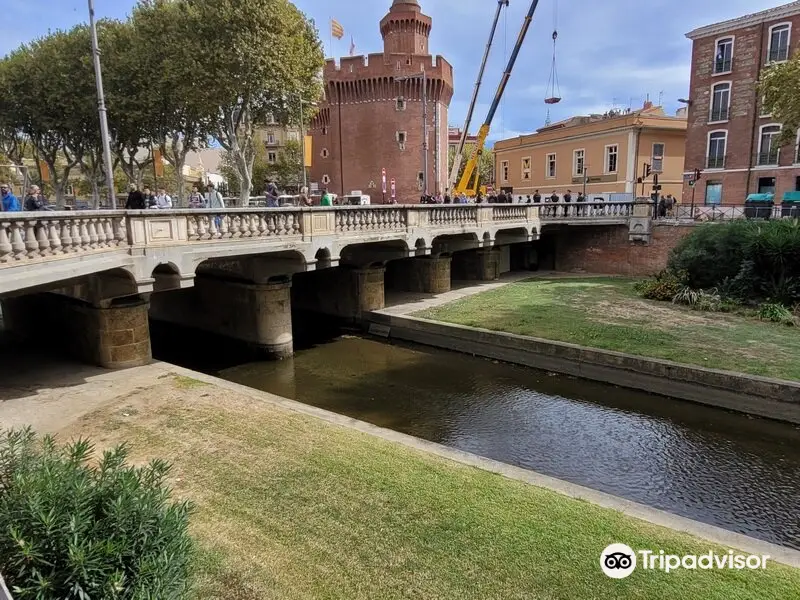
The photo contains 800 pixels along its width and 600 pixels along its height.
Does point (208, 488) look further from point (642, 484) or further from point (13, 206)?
point (13, 206)

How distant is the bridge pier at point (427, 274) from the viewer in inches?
944

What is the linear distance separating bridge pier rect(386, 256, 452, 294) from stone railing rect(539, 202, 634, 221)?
7.72 m

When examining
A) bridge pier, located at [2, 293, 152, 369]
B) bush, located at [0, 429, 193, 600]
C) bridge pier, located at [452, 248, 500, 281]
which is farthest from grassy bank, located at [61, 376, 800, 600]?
bridge pier, located at [452, 248, 500, 281]

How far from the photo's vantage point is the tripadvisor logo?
5094 millimetres

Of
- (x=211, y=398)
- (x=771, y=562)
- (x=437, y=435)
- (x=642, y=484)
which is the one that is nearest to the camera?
(x=771, y=562)

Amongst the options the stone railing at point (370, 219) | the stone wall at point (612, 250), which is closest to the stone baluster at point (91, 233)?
the stone railing at point (370, 219)

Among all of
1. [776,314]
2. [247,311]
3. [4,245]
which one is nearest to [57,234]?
[4,245]

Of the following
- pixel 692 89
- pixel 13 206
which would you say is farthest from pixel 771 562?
pixel 692 89

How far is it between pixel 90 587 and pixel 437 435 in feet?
28.1

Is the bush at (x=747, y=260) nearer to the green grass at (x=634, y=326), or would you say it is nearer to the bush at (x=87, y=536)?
the green grass at (x=634, y=326)

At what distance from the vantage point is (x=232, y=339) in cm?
1856

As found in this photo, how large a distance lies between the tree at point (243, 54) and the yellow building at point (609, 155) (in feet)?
90.6

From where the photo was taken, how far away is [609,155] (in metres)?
44.8

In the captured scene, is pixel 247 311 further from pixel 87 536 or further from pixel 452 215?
pixel 87 536
